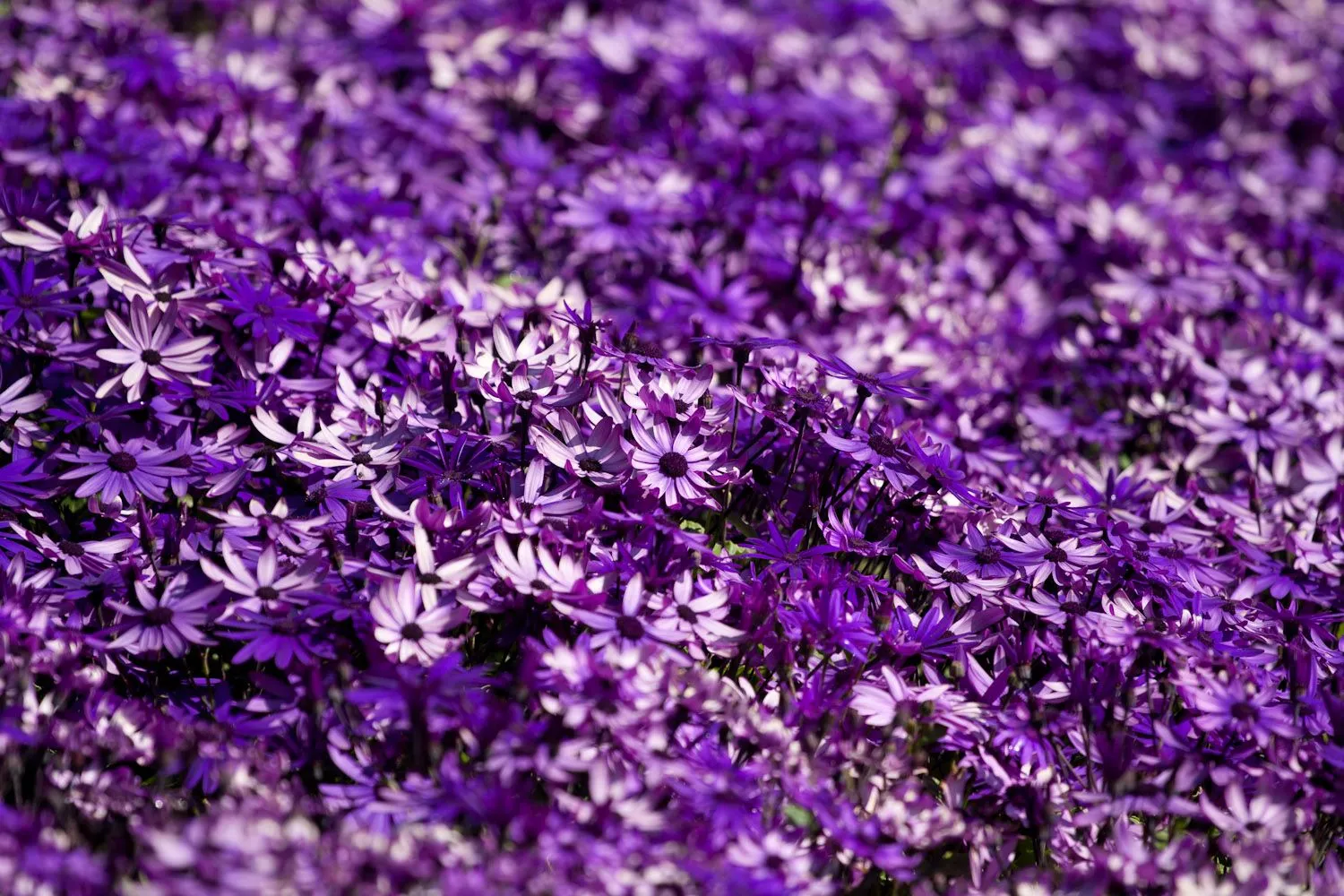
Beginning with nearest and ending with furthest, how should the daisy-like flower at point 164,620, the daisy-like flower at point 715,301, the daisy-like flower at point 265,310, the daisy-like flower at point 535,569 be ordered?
the daisy-like flower at point 164,620 → the daisy-like flower at point 535,569 → the daisy-like flower at point 265,310 → the daisy-like flower at point 715,301

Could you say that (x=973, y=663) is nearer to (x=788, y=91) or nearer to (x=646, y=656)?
(x=646, y=656)

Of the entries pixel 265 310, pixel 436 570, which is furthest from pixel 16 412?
pixel 436 570

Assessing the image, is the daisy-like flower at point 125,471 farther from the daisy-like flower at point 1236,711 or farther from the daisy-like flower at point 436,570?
the daisy-like flower at point 1236,711

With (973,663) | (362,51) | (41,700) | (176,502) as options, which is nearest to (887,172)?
(362,51)

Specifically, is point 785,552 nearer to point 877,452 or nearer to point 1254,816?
point 877,452

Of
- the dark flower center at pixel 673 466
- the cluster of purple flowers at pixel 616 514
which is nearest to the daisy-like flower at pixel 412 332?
the cluster of purple flowers at pixel 616 514

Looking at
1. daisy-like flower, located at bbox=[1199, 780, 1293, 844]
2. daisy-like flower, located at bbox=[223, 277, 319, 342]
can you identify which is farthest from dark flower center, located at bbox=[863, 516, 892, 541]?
daisy-like flower, located at bbox=[223, 277, 319, 342]
